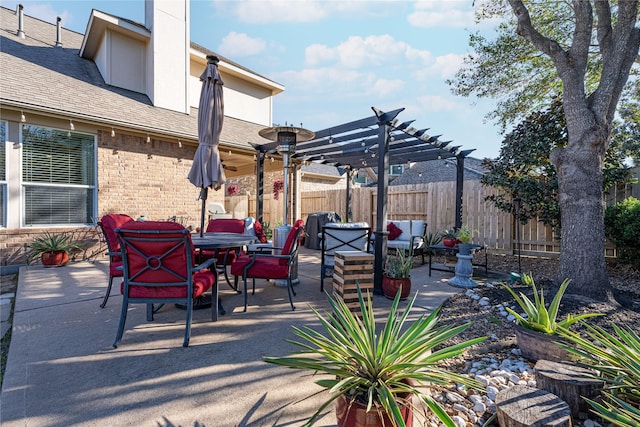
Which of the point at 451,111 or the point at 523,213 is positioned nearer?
the point at 523,213

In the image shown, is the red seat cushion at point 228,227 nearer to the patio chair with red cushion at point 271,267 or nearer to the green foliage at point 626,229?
the patio chair with red cushion at point 271,267

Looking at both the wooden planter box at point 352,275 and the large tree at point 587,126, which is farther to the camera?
the large tree at point 587,126

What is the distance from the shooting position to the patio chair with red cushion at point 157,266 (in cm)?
259

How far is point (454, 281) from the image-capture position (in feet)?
16.2

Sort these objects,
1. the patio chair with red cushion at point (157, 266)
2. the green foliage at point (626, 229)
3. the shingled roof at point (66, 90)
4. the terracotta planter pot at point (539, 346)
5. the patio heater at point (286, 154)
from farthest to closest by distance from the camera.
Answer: the shingled roof at point (66, 90)
the green foliage at point (626, 229)
the patio heater at point (286, 154)
the patio chair with red cushion at point (157, 266)
the terracotta planter pot at point (539, 346)

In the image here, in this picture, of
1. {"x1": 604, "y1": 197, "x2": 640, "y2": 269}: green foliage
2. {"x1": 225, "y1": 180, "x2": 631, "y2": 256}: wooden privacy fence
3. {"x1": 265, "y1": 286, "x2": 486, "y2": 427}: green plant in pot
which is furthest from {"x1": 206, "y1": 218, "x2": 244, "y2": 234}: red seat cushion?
{"x1": 604, "y1": 197, "x2": 640, "y2": 269}: green foliage

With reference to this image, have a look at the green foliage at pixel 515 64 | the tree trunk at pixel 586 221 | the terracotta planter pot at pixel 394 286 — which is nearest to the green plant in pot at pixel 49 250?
the terracotta planter pot at pixel 394 286

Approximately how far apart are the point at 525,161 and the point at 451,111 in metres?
2.23

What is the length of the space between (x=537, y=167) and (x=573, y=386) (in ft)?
20.4

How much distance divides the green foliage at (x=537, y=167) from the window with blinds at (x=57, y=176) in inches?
357

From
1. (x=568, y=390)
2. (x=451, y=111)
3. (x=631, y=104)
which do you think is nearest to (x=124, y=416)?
(x=568, y=390)

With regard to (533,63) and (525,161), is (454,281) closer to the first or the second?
(525,161)

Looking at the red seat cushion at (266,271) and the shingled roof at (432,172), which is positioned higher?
the shingled roof at (432,172)

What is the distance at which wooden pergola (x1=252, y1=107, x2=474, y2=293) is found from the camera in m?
4.51
